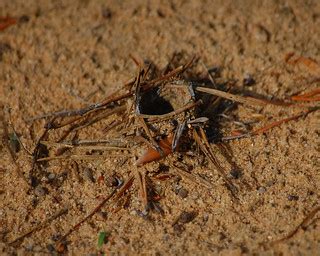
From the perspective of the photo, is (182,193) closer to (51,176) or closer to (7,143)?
(51,176)

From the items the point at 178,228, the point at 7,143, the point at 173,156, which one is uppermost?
the point at 7,143

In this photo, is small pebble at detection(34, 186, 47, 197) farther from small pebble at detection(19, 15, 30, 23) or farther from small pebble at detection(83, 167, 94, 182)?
small pebble at detection(19, 15, 30, 23)

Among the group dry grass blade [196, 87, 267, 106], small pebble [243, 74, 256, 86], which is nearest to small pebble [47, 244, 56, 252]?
dry grass blade [196, 87, 267, 106]

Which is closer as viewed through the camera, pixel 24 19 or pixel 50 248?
pixel 50 248

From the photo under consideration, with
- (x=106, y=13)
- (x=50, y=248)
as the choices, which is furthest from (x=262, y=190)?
(x=106, y=13)

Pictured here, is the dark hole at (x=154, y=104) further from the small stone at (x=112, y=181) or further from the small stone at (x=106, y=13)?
the small stone at (x=106, y=13)

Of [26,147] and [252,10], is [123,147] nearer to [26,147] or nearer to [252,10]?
[26,147]

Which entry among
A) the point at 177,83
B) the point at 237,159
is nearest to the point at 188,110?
the point at 177,83

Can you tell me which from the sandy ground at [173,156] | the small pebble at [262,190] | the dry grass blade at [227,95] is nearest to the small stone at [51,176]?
the sandy ground at [173,156]
